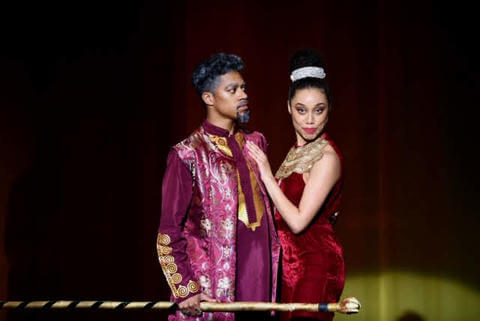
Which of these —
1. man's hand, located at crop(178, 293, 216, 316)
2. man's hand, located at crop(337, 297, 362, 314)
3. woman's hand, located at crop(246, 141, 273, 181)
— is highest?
woman's hand, located at crop(246, 141, 273, 181)

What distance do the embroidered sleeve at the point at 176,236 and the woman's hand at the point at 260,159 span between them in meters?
0.32

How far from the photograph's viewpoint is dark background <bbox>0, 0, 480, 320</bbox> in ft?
15.0

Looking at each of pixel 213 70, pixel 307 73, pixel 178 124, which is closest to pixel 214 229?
pixel 213 70

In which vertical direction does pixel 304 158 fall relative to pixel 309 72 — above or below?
below

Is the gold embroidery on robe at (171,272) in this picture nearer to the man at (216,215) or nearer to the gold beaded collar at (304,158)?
the man at (216,215)

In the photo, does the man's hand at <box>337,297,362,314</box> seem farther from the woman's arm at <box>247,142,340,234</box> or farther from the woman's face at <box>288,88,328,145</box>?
the woman's face at <box>288,88,328,145</box>

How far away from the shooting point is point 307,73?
3342 mm

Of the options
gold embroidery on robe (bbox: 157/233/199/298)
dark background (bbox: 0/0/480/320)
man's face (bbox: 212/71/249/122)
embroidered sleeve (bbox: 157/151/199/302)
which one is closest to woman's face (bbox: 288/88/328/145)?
man's face (bbox: 212/71/249/122)

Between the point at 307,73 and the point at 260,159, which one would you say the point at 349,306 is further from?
the point at 307,73

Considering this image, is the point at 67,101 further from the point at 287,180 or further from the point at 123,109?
the point at 287,180

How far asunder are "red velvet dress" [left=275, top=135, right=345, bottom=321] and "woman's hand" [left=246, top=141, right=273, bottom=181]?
15 centimetres

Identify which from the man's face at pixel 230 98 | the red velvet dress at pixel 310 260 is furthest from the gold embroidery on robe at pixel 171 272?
the man's face at pixel 230 98

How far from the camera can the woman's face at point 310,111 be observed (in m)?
3.31

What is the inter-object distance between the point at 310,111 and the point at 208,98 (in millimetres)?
458
